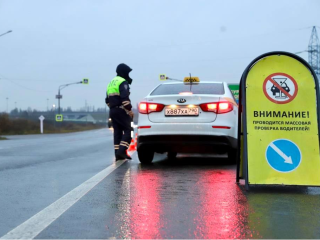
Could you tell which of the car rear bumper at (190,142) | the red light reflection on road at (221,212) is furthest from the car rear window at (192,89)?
the red light reflection on road at (221,212)

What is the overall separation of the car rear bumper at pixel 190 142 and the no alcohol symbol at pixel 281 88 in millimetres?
2559

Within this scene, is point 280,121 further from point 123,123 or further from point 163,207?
point 123,123

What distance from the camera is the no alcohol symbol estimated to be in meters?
6.47

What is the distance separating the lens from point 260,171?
20.9 ft

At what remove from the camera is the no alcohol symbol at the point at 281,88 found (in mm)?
6469

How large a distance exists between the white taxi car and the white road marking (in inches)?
89.5

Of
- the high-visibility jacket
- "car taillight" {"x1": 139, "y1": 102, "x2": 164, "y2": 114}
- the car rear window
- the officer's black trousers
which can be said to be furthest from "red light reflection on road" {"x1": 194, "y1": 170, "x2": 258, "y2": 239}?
the high-visibility jacket

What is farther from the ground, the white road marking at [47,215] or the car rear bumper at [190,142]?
the car rear bumper at [190,142]

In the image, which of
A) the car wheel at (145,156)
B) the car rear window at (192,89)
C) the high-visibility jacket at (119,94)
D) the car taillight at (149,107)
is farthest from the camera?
the high-visibility jacket at (119,94)

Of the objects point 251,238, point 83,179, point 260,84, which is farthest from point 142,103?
point 251,238

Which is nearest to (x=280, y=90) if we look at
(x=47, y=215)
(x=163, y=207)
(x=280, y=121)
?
(x=280, y=121)

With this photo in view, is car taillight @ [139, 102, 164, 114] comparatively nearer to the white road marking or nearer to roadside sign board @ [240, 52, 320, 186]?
the white road marking

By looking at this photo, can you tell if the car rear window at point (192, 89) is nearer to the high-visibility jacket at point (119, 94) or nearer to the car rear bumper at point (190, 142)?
the high-visibility jacket at point (119, 94)

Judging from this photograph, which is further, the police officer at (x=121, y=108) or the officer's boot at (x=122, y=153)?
the officer's boot at (x=122, y=153)
